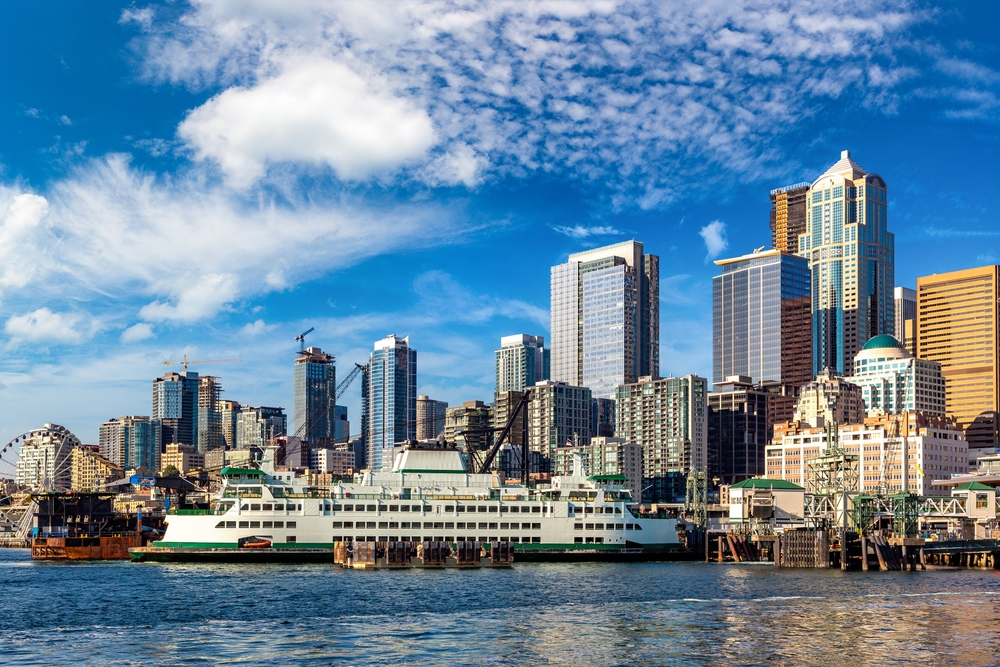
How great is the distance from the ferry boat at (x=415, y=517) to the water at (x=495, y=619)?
1694 cm

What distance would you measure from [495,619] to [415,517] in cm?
5775

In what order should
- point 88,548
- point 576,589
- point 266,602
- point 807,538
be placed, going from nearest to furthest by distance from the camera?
1. point 266,602
2. point 576,589
3. point 807,538
4. point 88,548

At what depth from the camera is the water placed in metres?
55.4

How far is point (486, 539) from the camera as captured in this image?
413 ft

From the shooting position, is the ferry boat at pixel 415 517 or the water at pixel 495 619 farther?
the ferry boat at pixel 415 517

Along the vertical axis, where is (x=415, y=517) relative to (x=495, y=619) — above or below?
above

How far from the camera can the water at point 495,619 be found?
55.4 m

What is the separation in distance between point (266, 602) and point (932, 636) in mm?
41011

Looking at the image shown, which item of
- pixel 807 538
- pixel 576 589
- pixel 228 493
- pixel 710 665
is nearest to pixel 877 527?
pixel 807 538

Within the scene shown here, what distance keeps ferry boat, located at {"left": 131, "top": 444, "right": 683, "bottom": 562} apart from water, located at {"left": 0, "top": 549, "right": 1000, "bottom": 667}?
1694 centimetres

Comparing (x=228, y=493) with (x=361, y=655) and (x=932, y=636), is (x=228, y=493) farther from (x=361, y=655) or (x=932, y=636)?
(x=932, y=636)

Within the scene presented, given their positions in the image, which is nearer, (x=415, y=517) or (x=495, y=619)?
(x=495, y=619)

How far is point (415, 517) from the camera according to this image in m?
126

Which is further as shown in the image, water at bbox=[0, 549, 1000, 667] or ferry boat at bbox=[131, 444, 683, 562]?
ferry boat at bbox=[131, 444, 683, 562]
